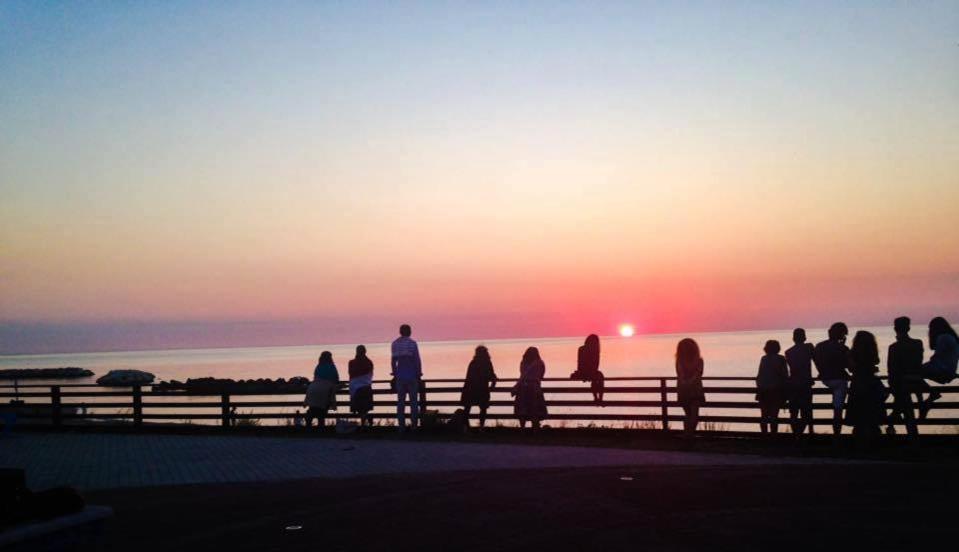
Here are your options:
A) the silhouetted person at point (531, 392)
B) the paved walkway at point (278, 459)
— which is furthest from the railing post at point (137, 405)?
the silhouetted person at point (531, 392)

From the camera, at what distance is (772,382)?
56.7ft

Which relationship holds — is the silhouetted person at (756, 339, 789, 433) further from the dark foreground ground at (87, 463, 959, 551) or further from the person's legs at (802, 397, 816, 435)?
the dark foreground ground at (87, 463, 959, 551)

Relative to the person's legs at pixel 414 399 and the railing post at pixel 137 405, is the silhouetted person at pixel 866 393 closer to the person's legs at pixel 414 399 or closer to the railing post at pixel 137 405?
the person's legs at pixel 414 399

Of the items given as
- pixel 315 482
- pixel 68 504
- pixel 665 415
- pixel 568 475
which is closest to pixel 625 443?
pixel 665 415

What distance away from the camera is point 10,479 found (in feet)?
21.2

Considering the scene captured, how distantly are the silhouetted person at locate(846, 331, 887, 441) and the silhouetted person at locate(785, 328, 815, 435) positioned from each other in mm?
902

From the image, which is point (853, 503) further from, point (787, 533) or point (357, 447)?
point (357, 447)

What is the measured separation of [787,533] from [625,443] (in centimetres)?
919

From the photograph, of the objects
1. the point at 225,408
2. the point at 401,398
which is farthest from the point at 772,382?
the point at 225,408

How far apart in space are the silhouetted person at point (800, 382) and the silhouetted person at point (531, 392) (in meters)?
4.99

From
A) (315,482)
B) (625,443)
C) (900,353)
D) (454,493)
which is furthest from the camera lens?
(625,443)

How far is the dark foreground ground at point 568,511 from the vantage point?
868 centimetres

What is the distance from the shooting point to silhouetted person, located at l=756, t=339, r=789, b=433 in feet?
56.6

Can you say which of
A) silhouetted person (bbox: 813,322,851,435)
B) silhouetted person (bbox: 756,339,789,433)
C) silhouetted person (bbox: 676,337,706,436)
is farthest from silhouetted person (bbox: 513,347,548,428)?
silhouetted person (bbox: 813,322,851,435)
